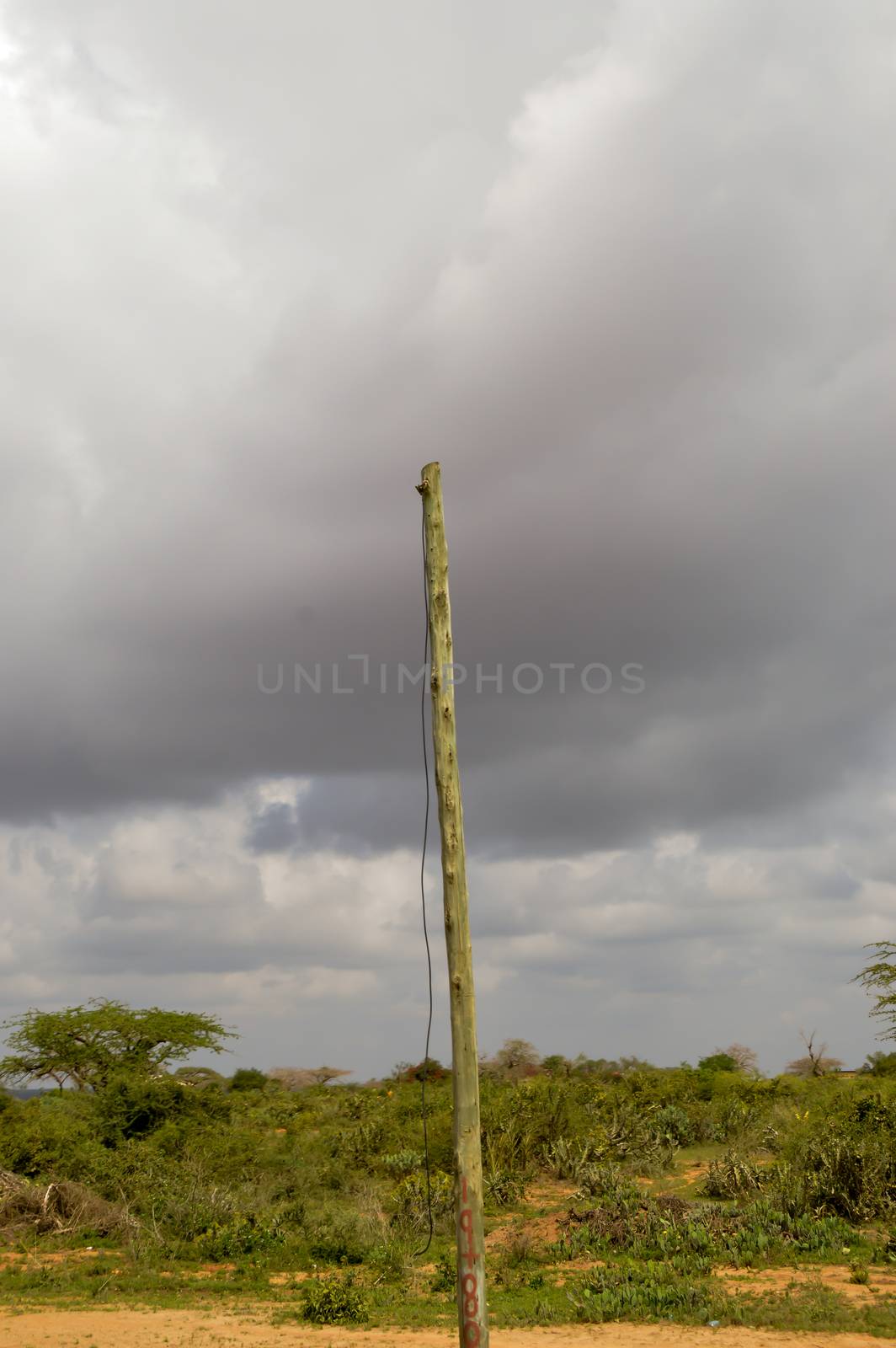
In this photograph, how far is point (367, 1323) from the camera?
13.7 metres

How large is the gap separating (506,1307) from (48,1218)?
10914 mm

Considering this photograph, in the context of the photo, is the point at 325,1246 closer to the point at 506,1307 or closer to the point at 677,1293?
the point at 506,1307

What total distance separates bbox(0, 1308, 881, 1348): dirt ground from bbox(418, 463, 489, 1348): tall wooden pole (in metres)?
5.74

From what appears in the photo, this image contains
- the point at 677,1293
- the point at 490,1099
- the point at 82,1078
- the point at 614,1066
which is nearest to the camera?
the point at 677,1293

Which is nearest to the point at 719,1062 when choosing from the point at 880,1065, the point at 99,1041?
the point at 880,1065

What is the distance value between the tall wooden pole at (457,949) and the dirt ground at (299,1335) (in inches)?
226

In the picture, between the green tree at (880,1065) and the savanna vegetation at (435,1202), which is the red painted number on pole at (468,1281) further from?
the green tree at (880,1065)

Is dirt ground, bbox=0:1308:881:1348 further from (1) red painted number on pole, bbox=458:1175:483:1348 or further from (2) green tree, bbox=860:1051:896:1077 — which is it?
(2) green tree, bbox=860:1051:896:1077

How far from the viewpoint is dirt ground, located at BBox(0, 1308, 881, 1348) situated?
1229 cm

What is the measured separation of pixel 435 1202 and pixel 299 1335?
27.4ft

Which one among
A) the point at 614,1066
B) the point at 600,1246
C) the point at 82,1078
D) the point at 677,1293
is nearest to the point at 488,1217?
the point at 600,1246

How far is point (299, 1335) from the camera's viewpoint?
1316cm

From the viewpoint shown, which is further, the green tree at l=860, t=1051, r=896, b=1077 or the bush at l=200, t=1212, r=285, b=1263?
the green tree at l=860, t=1051, r=896, b=1077

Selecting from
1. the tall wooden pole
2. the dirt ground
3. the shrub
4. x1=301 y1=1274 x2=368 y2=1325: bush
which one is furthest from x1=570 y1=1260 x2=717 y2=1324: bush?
the tall wooden pole
